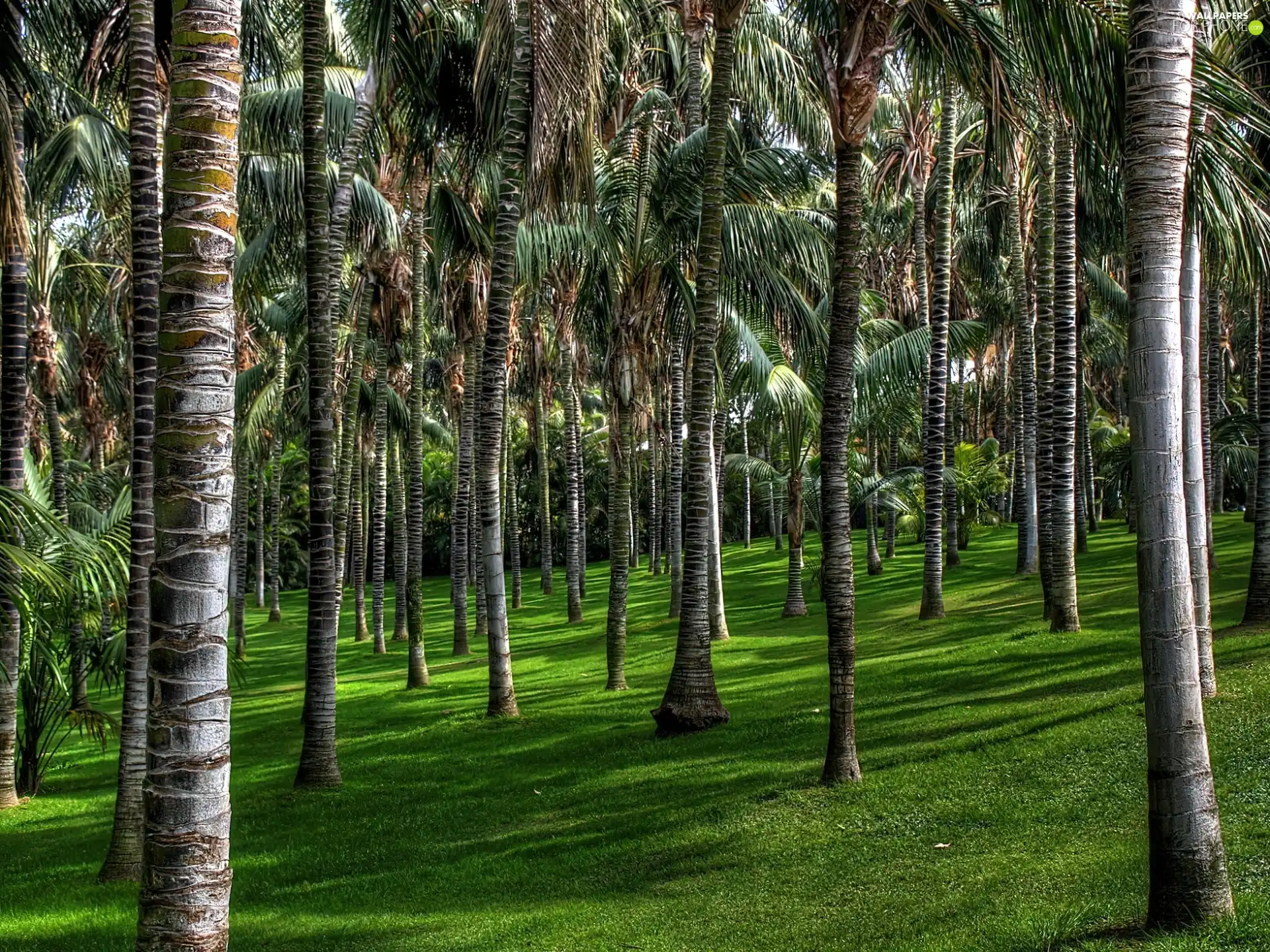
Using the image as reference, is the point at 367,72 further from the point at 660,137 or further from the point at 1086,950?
the point at 1086,950

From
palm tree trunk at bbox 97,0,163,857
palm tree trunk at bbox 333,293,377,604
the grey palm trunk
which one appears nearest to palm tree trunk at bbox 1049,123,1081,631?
the grey palm trunk

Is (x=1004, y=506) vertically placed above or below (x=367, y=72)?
below

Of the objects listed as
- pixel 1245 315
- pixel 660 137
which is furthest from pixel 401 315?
pixel 1245 315

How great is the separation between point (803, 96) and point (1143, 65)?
14397 millimetres

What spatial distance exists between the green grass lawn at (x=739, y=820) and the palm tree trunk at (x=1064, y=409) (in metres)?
0.68

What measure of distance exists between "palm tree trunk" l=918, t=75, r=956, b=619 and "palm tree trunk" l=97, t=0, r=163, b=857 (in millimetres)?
13899

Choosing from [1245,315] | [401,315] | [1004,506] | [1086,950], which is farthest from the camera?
[1004,506]

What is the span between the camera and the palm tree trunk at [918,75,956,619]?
20250 millimetres

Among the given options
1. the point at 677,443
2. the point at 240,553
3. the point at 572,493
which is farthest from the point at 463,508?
the point at 677,443

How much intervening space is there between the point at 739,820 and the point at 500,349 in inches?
303

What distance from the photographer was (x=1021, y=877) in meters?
7.47

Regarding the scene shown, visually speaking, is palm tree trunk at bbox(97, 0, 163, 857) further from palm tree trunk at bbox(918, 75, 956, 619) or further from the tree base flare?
palm tree trunk at bbox(918, 75, 956, 619)

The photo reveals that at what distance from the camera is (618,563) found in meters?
17.8

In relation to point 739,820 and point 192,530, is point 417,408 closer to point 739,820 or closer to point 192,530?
point 739,820
